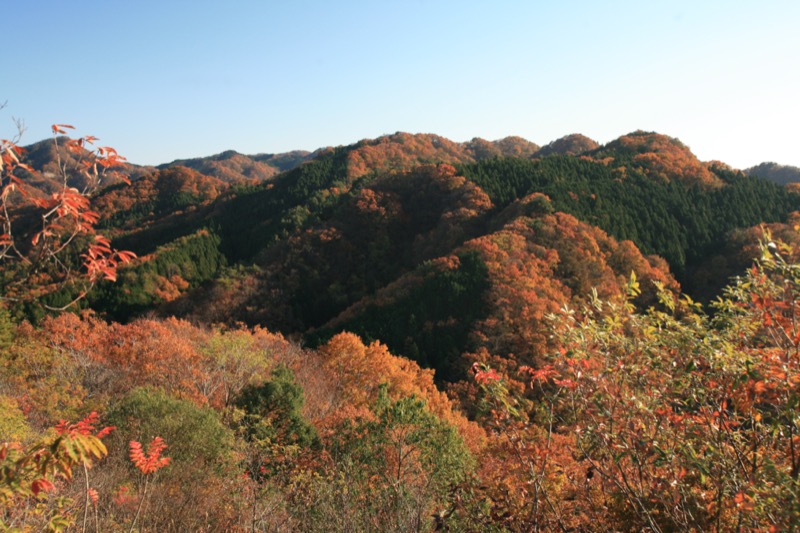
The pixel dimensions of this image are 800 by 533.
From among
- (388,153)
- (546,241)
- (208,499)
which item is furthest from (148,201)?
(208,499)

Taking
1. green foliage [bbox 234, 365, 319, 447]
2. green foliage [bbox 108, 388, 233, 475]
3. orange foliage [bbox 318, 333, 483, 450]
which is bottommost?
orange foliage [bbox 318, 333, 483, 450]

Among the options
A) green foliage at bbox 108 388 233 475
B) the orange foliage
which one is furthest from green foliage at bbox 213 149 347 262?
green foliage at bbox 108 388 233 475

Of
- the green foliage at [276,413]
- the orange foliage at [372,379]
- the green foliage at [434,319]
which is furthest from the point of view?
the green foliage at [434,319]

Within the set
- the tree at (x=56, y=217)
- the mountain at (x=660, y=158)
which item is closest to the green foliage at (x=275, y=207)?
the mountain at (x=660, y=158)

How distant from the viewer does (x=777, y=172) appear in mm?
168250

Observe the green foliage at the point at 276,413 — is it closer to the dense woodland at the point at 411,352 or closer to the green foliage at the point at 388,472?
the dense woodland at the point at 411,352

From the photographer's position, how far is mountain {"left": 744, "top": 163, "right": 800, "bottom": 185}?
162 metres

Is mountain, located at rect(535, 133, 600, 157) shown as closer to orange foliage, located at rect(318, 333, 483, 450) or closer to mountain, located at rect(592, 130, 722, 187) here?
mountain, located at rect(592, 130, 722, 187)

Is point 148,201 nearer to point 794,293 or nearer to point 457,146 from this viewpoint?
point 457,146

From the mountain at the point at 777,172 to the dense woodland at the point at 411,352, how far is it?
8754cm

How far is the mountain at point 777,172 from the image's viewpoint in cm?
16150

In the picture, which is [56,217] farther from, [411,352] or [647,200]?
[647,200]

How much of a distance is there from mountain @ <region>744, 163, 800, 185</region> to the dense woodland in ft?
287

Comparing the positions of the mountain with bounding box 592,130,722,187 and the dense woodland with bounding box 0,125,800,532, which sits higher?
the mountain with bounding box 592,130,722,187
